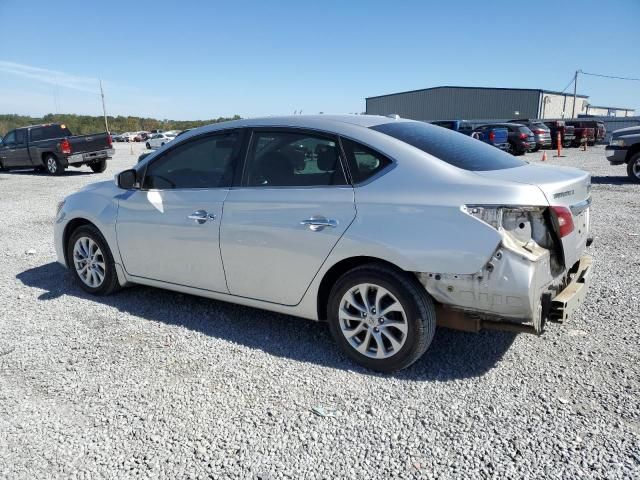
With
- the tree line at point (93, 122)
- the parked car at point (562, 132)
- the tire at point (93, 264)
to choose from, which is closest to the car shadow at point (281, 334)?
the tire at point (93, 264)

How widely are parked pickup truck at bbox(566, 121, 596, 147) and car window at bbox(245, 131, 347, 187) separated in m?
29.7

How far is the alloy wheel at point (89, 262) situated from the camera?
479 centimetres

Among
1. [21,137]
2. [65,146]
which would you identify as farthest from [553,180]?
[21,137]

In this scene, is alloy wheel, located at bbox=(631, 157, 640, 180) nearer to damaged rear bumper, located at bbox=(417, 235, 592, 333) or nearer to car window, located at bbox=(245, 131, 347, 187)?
damaged rear bumper, located at bbox=(417, 235, 592, 333)

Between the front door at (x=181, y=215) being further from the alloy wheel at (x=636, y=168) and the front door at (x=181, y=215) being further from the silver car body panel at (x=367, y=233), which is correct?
the alloy wheel at (x=636, y=168)

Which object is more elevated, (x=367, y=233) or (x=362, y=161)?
(x=362, y=161)

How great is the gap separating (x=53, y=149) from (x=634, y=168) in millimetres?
17873

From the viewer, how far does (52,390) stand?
3.20m

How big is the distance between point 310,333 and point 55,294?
9.28 feet

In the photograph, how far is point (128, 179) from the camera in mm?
4395

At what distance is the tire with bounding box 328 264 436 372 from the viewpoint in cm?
310

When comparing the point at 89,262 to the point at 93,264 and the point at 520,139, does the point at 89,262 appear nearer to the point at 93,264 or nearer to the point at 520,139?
the point at 93,264

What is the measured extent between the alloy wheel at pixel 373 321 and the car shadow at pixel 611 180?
11.7m

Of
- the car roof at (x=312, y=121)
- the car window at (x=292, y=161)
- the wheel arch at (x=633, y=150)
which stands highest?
the car roof at (x=312, y=121)
